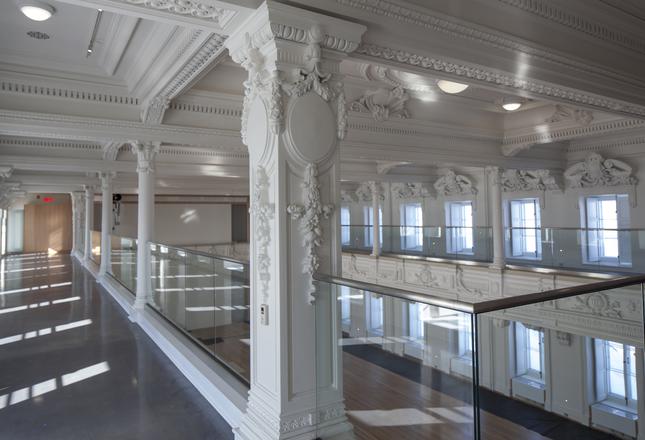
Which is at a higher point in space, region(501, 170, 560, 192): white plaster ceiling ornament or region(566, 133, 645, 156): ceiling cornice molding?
region(566, 133, 645, 156): ceiling cornice molding

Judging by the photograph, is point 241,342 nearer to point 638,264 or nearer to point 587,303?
point 587,303

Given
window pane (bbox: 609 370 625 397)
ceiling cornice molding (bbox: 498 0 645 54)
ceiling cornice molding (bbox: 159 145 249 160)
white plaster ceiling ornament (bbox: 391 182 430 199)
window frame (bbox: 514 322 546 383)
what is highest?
ceiling cornice molding (bbox: 498 0 645 54)

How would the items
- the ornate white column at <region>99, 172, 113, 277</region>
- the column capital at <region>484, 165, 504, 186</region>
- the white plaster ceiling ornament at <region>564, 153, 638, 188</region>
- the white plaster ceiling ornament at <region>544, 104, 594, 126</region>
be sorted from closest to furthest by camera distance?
1. the white plaster ceiling ornament at <region>544, 104, 594, 126</region>
2. the column capital at <region>484, 165, 504, 186</region>
3. the white plaster ceiling ornament at <region>564, 153, 638, 188</region>
4. the ornate white column at <region>99, 172, 113, 277</region>

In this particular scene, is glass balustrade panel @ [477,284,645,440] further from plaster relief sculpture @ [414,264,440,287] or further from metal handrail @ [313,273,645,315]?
plaster relief sculpture @ [414,264,440,287]

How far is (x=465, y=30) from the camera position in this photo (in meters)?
3.35

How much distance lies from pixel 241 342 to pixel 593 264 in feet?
27.2

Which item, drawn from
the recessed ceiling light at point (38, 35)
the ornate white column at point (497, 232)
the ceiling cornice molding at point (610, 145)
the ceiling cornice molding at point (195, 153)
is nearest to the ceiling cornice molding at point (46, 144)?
the ceiling cornice molding at point (195, 153)

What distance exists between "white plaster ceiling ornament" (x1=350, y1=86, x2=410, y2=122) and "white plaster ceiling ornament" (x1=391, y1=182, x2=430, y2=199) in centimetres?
817

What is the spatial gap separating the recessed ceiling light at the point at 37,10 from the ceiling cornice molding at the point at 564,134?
7.85m

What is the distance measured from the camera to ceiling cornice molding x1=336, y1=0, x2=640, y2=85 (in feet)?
9.53

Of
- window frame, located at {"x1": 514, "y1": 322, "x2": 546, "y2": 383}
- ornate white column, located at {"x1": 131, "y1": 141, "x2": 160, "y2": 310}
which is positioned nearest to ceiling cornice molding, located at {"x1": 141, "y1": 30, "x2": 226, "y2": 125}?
ornate white column, located at {"x1": 131, "y1": 141, "x2": 160, "y2": 310}

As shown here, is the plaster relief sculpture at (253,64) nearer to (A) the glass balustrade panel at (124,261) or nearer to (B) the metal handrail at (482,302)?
(B) the metal handrail at (482,302)

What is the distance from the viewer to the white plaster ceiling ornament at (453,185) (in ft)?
45.6

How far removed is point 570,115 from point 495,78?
16.6 feet
